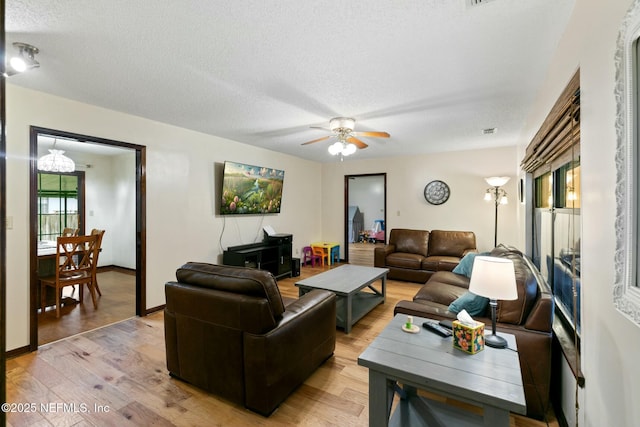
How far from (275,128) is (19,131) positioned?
101 inches

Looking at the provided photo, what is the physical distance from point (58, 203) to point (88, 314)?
3.61 m

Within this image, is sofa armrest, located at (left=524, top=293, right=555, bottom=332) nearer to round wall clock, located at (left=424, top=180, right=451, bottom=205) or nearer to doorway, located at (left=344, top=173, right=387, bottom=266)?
round wall clock, located at (left=424, top=180, right=451, bottom=205)

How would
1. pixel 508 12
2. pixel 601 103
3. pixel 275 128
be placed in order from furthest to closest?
pixel 275 128 < pixel 508 12 < pixel 601 103

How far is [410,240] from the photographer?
5605 mm

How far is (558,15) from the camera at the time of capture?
1.60m

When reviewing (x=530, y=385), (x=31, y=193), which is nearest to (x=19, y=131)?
(x=31, y=193)

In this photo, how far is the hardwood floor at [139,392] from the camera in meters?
1.77

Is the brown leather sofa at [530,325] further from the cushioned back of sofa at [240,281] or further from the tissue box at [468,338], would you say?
the cushioned back of sofa at [240,281]

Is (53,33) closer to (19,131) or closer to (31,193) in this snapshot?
(19,131)

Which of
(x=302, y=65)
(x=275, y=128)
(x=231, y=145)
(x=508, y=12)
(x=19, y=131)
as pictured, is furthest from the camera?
(x=231, y=145)

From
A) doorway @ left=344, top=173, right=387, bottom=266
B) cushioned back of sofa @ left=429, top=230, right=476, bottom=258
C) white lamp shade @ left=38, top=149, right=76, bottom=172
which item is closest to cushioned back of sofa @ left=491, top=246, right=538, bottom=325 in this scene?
cushioned back of sofa @ left=429, top=230, right=476, bottom=258

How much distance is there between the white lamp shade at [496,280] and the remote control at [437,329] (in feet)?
0.99

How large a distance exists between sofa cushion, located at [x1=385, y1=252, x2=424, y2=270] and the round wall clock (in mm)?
1254

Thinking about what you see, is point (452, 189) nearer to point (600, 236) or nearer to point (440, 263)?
Result: point (440, 263)
